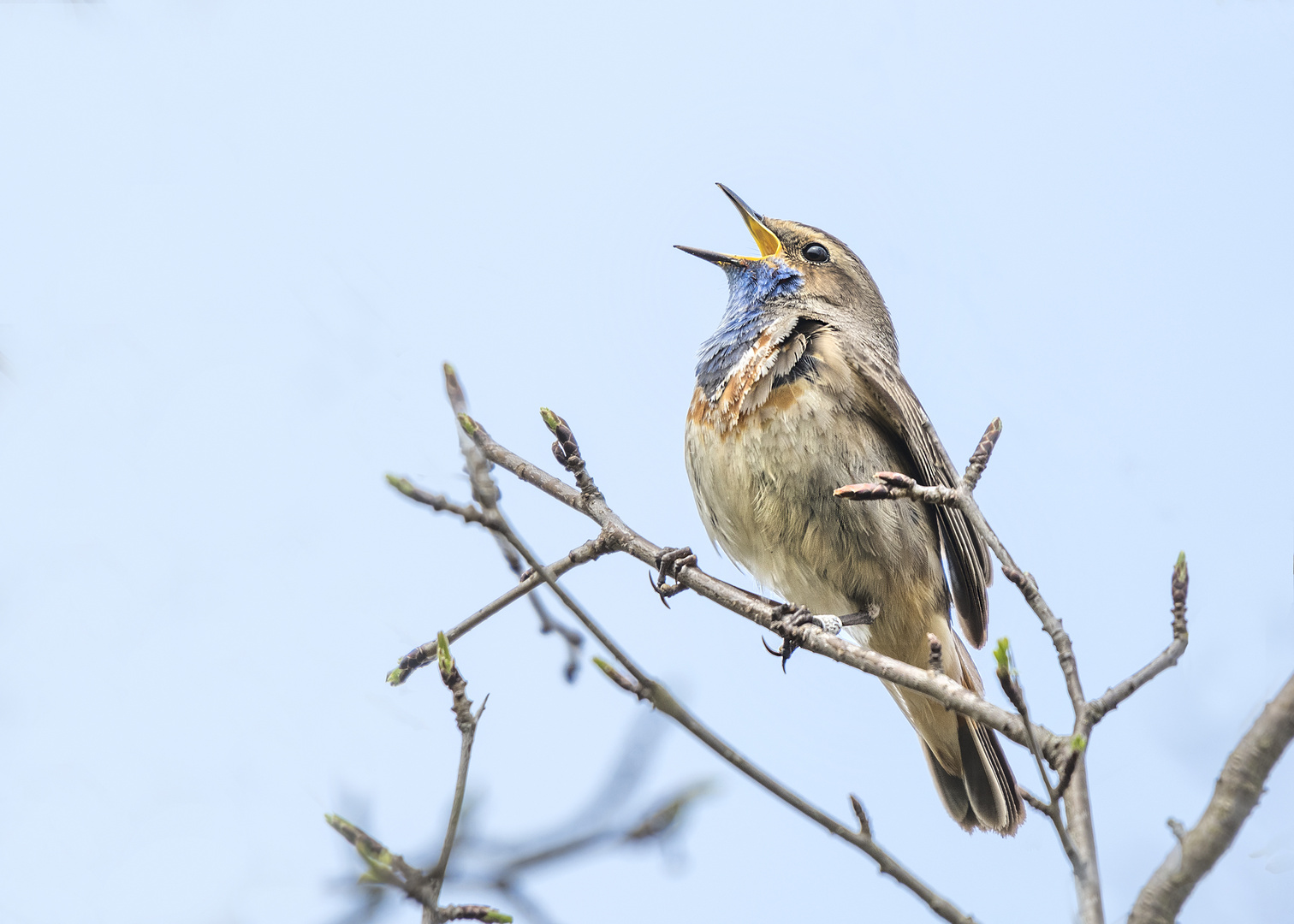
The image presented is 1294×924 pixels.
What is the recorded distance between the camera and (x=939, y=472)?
560 cm

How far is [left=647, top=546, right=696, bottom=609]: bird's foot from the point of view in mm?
4613

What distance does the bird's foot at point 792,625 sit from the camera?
4410 mm

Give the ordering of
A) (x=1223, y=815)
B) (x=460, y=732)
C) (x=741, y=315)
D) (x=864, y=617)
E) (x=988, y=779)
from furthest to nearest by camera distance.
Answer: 1. (x=741, y=315)
2. (x=988, y=779)
3. (x=864, y=617)
4. (x=460, y=732)
5. (x=1223, y=815)

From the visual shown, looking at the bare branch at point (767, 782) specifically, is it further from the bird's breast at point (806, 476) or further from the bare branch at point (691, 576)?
the bird's breast at point (806, 476)

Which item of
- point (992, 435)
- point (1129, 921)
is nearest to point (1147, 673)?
point (1129, 921)

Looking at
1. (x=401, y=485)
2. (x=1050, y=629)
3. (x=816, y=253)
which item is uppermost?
(x=816, y=253)

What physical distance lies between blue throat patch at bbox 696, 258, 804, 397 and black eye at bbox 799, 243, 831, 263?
0.23m

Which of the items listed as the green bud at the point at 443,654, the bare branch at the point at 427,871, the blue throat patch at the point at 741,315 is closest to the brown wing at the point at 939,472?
the blue throat patch at the point at 741,315

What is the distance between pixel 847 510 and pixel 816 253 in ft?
7.09

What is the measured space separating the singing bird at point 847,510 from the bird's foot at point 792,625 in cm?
49

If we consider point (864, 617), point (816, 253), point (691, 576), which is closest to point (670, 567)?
point (691, 576)

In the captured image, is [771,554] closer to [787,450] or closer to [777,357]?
[787,450]

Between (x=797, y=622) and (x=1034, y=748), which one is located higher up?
(x=797, y=622)

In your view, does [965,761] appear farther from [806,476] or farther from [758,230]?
[758,230]
